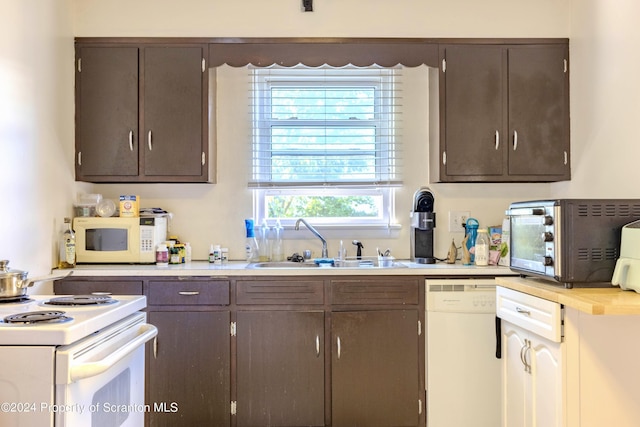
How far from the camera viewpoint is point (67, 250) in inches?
106

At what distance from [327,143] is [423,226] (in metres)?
0.85

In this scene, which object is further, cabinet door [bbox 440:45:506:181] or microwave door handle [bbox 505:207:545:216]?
cabinet door [bbox 440:45:506:181]

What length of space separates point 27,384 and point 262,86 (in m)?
2.38

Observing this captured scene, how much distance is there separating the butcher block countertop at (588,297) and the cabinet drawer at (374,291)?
0.64m

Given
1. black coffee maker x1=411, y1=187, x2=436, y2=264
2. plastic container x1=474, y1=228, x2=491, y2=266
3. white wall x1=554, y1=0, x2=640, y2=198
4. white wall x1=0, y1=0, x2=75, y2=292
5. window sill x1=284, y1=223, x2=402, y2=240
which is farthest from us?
window sill x1=284, y1=223, x2=402, y2=240

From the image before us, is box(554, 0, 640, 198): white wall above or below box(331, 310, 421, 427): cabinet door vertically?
above

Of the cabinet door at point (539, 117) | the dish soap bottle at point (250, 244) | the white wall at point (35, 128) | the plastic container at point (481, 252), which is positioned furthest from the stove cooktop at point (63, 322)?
the cabinet door at point (539, 117)

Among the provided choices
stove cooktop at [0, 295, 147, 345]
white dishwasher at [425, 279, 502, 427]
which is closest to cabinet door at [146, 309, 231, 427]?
stove cooktop at [0, 295, 147, 345]

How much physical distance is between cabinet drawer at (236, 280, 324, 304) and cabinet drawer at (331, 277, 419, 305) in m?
0.10

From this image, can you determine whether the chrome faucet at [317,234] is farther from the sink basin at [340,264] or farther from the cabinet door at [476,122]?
the cabinet door at [476,122]

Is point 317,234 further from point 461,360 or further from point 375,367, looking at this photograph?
point 461,360

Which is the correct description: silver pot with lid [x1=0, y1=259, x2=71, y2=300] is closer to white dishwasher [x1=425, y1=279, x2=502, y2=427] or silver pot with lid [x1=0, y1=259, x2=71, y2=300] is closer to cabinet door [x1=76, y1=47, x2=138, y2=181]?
cabinet door [x1=76, y1=47, x2=138, y2=181]

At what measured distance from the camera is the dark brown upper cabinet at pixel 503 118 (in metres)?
2.90

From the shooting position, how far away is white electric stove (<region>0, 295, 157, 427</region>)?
119cm
